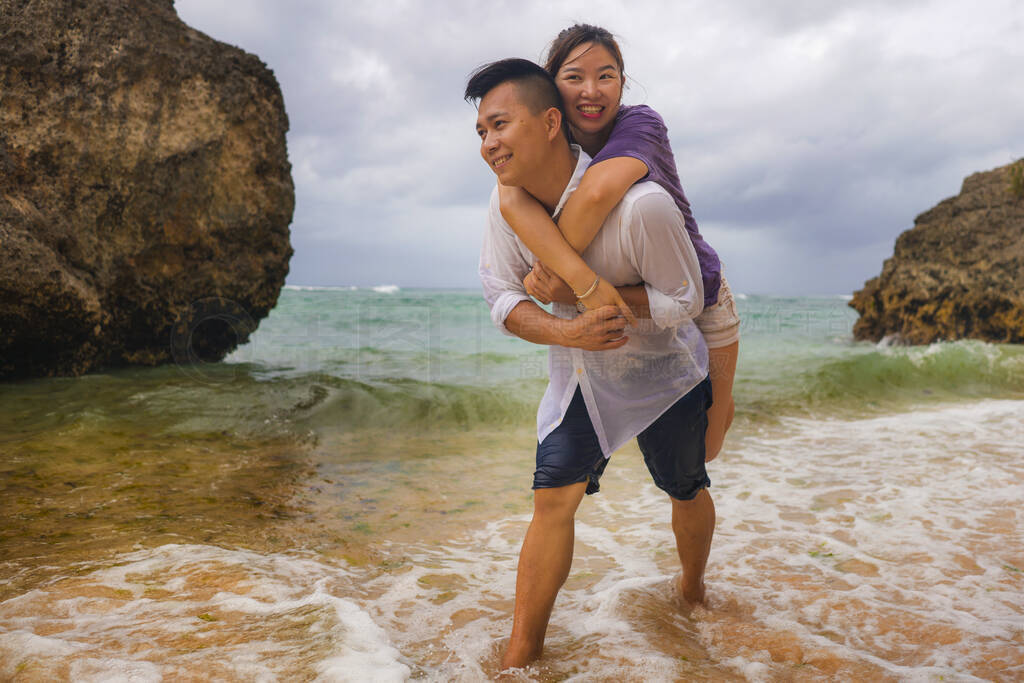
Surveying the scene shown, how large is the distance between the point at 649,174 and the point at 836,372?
9500 mm

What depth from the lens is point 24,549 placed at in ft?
10.9

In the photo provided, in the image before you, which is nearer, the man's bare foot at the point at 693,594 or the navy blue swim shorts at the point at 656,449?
the navy blue swim shorts at the point at 656,449

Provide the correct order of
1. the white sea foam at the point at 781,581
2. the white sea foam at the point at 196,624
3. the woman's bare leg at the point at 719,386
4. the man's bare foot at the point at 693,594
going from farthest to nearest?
the man's bare foot at the point at 693,594 < the woman's bare leg at the point at 719,386 < the white sea foam at the point at 781,581 < the white sea foam at the point at 196,624

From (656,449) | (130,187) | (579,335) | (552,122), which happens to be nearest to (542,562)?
(656,449)

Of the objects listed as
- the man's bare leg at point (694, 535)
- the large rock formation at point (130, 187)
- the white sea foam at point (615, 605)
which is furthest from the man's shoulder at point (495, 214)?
the large rock formation at point (130, 187)

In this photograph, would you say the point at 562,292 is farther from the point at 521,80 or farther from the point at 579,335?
the point at 521,80

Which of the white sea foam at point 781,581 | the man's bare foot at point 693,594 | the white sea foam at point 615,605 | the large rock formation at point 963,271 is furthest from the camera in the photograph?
the large rock formation at point 963,271

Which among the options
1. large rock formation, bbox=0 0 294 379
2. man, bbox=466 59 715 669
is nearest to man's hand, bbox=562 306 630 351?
man, bbox=466 59 715 669

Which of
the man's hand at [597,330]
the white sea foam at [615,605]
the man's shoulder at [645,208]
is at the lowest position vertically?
the white sea foam at [615,605]

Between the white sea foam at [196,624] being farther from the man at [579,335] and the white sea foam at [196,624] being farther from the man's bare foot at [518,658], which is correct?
the man at [579,335]

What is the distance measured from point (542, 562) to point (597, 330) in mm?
873

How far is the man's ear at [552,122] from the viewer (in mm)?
2191

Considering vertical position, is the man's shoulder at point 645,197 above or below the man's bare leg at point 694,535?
above

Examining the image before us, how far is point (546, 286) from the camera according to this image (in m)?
2.31
